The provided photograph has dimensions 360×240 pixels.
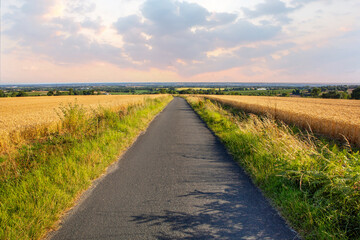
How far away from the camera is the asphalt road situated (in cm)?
272

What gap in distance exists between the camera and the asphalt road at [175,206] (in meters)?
2.72

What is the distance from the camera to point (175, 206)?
3.37 meters

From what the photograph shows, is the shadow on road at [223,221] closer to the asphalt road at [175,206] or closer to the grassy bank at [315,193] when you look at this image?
the asphalt road at [175,206]

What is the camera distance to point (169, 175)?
15.8 feet

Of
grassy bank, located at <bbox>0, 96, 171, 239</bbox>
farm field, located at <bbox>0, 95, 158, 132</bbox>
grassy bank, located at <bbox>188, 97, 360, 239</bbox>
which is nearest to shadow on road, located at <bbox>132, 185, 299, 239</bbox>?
grassy bank, located at <bbox>188, 97, 360, 239</bbox>

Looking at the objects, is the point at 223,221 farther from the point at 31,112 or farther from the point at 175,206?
the point at 31,112

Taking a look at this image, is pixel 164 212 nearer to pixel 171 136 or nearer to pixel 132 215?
pixel 132 215

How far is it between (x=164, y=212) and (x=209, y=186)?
4.46 ft

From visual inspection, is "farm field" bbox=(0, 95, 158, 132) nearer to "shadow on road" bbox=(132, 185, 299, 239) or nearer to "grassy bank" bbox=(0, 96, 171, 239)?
"grassy bank" bbox=(0, 96, 171, 239)

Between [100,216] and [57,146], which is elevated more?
[57,146]

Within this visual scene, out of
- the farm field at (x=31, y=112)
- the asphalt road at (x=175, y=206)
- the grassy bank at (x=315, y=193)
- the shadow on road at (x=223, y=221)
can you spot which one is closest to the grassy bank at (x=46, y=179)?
the asphalt road at (x=175, y=206)

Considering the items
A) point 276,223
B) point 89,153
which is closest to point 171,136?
point 89,153

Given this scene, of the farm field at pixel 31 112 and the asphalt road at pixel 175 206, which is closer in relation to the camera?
the asphalt road at pixel 175 206

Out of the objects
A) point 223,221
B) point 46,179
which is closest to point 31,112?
point 46,179
